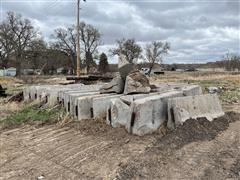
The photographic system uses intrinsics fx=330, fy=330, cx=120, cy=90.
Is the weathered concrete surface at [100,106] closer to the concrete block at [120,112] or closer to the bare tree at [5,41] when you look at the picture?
the concrete block at [120,112]

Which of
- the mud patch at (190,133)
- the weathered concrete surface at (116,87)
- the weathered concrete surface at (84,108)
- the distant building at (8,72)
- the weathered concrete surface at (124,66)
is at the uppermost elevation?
the weathered concrete surface at (124,66)

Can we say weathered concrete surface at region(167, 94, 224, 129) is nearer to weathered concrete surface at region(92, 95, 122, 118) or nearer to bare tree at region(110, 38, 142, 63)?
weathered concrete surface at region(92, 95, 122, 118)

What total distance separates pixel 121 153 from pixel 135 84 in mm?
3156

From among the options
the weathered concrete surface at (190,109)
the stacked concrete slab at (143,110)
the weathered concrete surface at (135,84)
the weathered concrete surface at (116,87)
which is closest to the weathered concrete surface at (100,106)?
the stacked concrete slab at (143,110)

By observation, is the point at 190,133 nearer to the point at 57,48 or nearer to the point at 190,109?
the point at 190,109

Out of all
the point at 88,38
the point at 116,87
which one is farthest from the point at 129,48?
the point at 116,87

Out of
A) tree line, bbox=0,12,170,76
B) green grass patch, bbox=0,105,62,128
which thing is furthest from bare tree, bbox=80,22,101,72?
green grass patch, bbox=0,105,62,128

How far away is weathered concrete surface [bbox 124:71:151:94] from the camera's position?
8281 millimetres

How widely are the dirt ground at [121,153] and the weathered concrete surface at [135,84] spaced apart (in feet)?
4.68

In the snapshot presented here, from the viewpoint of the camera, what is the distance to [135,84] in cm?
830

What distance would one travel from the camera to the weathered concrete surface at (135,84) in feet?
27.2

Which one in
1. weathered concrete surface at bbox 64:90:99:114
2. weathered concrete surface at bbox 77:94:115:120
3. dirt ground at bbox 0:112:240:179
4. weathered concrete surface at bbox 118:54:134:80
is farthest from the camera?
weathered concrete surface at bbox 118:54:134:80

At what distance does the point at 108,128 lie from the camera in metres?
6.88

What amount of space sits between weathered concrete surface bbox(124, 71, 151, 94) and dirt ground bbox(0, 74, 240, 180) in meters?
1.43
